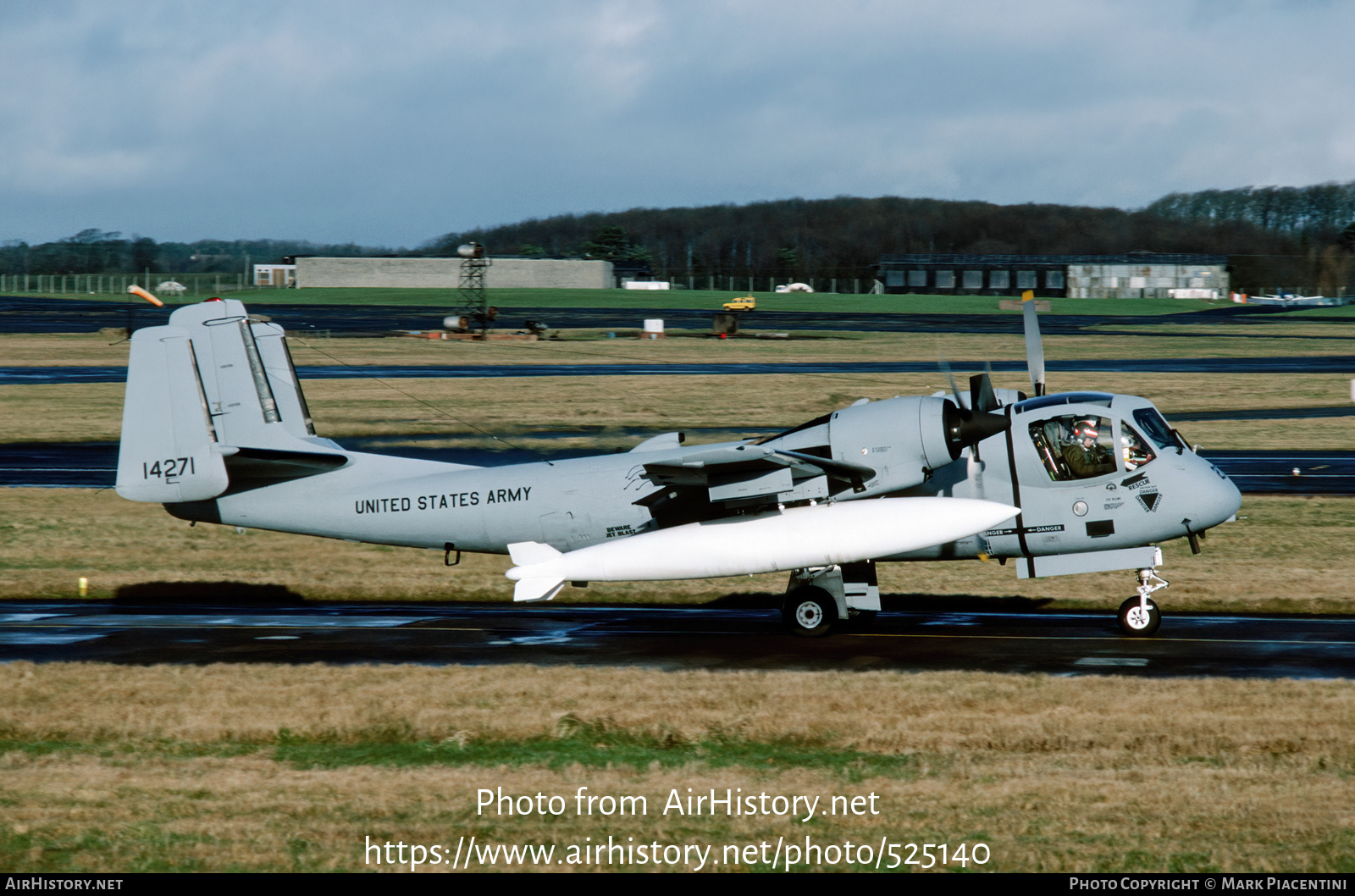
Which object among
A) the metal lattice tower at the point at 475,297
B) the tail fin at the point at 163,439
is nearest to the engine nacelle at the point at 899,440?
the tail fin at the point at 163,439

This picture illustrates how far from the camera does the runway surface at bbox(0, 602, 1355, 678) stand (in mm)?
16188

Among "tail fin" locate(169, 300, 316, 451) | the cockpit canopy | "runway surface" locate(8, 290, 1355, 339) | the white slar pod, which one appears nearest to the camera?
the white slar pod

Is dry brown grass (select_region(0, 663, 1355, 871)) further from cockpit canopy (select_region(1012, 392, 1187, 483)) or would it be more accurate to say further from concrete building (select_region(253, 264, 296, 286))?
concrete building (select_region(253, 264, 296, 286))

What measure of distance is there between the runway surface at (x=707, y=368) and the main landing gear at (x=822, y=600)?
4064 cm

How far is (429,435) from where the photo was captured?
134 ft

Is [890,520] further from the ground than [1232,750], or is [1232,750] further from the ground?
[890,520]

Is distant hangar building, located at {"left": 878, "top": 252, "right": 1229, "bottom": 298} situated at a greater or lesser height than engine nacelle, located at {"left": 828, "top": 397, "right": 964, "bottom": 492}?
greater

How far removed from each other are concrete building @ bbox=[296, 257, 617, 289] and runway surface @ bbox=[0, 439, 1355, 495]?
10553 cm

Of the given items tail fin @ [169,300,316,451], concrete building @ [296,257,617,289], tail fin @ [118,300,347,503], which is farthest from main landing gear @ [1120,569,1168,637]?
concrete building @ [296,257,617,289]

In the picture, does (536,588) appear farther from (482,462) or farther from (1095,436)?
(482,462)

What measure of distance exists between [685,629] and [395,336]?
66.8 meters

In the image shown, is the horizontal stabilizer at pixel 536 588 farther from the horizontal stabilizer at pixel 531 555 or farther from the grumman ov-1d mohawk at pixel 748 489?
the horizontal stabilizer at pixel 531 555
